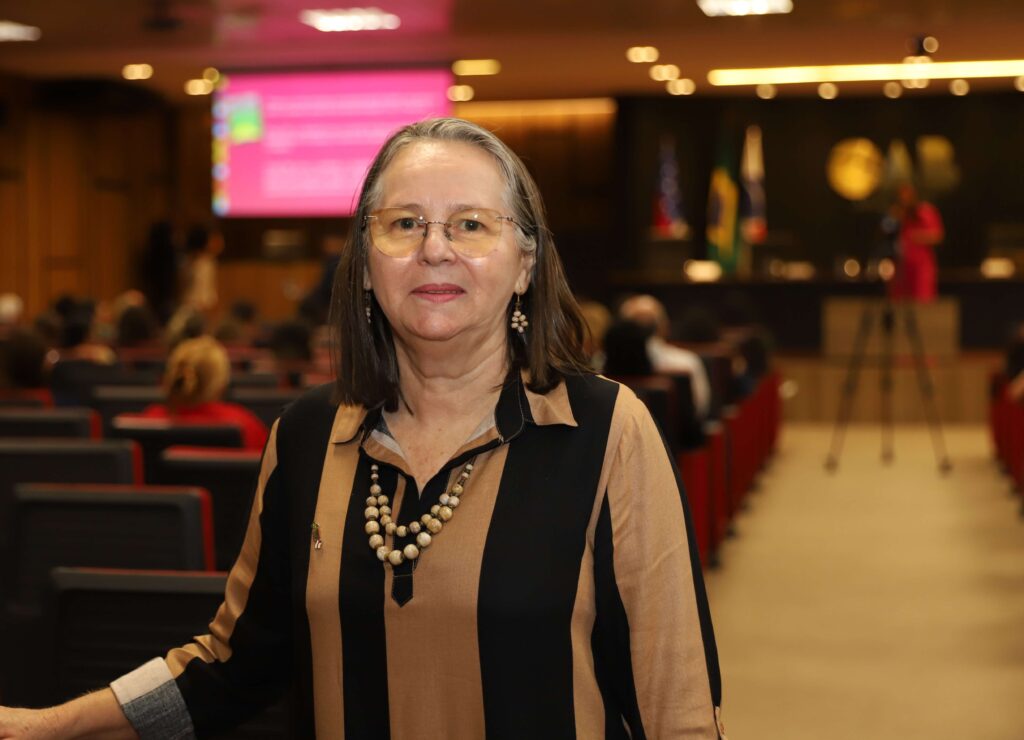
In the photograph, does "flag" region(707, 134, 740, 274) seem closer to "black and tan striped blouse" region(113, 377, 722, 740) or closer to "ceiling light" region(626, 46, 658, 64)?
"ceiling light" region(626, 46, 658, 64)

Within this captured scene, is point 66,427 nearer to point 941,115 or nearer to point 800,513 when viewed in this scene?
point 800,513

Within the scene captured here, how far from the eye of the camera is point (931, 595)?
6223 mm

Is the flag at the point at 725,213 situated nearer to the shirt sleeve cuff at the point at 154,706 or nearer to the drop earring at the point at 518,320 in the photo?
the drop earring at the point at 518,320

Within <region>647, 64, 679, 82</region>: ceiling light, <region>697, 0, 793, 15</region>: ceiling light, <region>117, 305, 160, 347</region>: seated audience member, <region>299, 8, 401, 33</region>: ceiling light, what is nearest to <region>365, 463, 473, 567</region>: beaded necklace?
<region>117, 305, 160, 347</region>: seated audience member

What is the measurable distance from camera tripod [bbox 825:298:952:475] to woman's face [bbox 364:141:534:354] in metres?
8.08

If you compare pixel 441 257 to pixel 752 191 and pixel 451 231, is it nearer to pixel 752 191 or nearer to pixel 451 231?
pixel 451 231

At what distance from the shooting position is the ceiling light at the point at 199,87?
16273 mm

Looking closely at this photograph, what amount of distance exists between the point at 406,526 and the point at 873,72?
15052 mm

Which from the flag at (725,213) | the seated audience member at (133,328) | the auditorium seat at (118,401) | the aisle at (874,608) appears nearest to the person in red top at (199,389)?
the auditorium seat at (118,401)

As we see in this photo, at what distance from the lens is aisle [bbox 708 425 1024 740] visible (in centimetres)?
448

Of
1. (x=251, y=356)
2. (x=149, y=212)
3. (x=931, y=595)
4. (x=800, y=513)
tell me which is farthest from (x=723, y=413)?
(x=149, y=212)

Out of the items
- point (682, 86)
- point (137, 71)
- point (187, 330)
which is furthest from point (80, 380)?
point (682, 86)

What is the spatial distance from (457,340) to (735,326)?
12.2 meters

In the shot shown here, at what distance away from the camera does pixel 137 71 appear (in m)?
15.5
